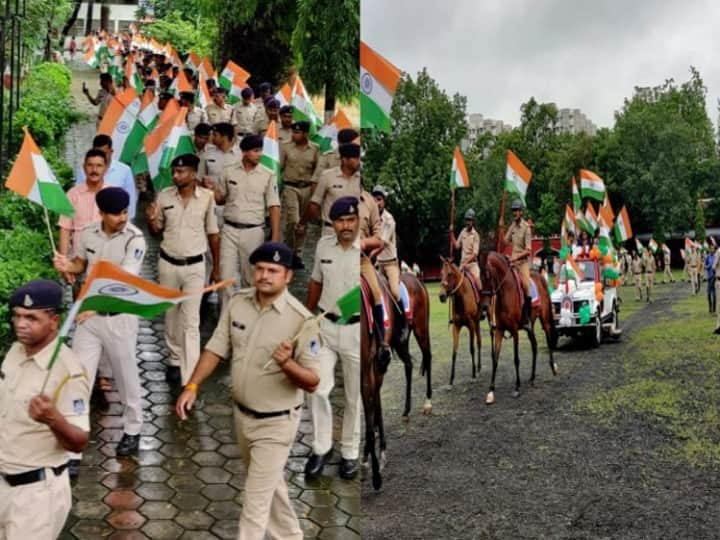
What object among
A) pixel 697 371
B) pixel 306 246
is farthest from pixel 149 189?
pixel 697 371

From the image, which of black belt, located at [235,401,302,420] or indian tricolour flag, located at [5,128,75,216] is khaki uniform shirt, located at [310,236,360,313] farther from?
indian tricolour flag, located at [5,128,75,216]

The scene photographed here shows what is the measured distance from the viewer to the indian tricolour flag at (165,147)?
3.86 meters

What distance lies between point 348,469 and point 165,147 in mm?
1649

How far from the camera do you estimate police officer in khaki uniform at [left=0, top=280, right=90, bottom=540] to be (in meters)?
2.50

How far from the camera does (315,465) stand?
3430 millimetres

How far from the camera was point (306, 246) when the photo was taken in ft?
16.7

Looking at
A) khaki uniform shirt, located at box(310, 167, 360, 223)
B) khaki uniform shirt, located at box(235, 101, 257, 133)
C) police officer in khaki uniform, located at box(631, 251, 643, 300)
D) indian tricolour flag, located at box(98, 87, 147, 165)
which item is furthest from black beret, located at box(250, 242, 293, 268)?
khaki uniform shirt, located at box(235, 101, 257, 133)

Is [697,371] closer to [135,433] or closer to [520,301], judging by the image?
[520,301]

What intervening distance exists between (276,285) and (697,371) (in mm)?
1713

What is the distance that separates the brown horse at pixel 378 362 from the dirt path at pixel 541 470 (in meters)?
0.05

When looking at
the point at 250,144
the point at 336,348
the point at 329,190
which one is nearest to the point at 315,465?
the point at 336,348

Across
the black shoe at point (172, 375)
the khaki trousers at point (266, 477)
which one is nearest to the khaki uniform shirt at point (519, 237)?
the khaki trousers at point (266, 477)

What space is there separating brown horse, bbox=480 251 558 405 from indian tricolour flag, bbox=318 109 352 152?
996 mm

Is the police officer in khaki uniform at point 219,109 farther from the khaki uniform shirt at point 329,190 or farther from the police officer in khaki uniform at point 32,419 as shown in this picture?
the police officer in khaki uniform at point 32,419
